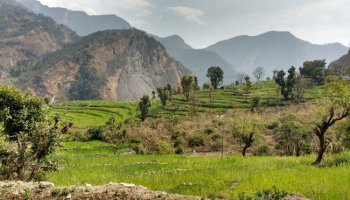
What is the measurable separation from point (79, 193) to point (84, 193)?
25 centimetres

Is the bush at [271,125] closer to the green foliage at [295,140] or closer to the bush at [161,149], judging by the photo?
the green foliage at [295,140]

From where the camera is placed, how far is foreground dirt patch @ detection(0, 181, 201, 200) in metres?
8.05

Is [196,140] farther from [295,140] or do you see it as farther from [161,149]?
[295,140]

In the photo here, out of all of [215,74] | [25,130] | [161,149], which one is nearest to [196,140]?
[161,149]

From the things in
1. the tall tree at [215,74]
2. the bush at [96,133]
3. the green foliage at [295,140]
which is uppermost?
the tall tree at [215,74]

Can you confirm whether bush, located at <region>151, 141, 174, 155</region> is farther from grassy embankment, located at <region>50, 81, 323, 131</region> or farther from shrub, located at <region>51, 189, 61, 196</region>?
grassy embankment, located at <region>50, 81, 323, 131</region>

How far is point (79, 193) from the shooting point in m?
8.46

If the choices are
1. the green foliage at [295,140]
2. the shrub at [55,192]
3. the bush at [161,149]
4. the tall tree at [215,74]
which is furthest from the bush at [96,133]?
the tall tree at [215,74]

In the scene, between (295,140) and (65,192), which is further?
(295,140)

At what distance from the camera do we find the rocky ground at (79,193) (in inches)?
317

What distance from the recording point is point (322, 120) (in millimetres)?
14859

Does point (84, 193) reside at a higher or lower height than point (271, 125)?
higher

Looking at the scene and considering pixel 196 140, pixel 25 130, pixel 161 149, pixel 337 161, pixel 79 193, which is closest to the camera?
pixel 79 193

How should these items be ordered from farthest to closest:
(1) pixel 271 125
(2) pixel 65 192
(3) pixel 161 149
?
1. (1) pixel 271 125
2. (3) pixel 161 149
3. (2) pixel 65 192
